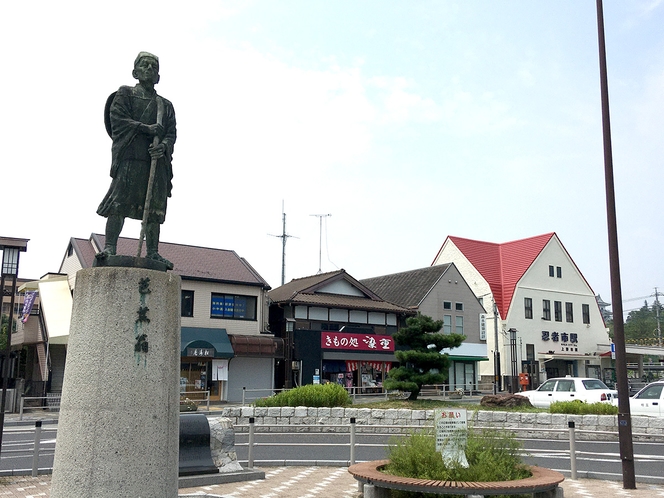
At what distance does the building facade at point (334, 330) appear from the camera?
121ft

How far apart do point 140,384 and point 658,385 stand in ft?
59.3

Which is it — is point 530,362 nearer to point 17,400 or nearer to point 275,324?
point 275,324

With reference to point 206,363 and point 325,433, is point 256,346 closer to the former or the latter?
point 206,363

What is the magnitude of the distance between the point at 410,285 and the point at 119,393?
138 ft

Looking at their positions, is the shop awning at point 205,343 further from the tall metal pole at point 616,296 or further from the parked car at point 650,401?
the tall metal pole at point 616,296

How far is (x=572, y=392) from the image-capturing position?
76.3 ft

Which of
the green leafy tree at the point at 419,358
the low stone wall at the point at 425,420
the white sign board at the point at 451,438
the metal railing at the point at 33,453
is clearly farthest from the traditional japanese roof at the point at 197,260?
the white sign board at the point at 451,438

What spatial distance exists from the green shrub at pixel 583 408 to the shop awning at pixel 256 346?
18614mm

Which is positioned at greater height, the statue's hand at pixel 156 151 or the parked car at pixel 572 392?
the statue's hand at pixel 156 151

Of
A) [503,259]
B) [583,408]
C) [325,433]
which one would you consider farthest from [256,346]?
[503,259]

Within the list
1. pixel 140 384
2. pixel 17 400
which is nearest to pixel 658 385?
pixel 140 384

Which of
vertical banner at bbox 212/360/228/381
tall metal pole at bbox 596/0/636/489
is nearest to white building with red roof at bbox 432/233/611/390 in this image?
vertical banner at bbox 212/360/228/381

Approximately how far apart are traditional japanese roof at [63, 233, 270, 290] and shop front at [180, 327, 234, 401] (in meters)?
3.17

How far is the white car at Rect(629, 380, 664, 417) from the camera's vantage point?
19.0m
